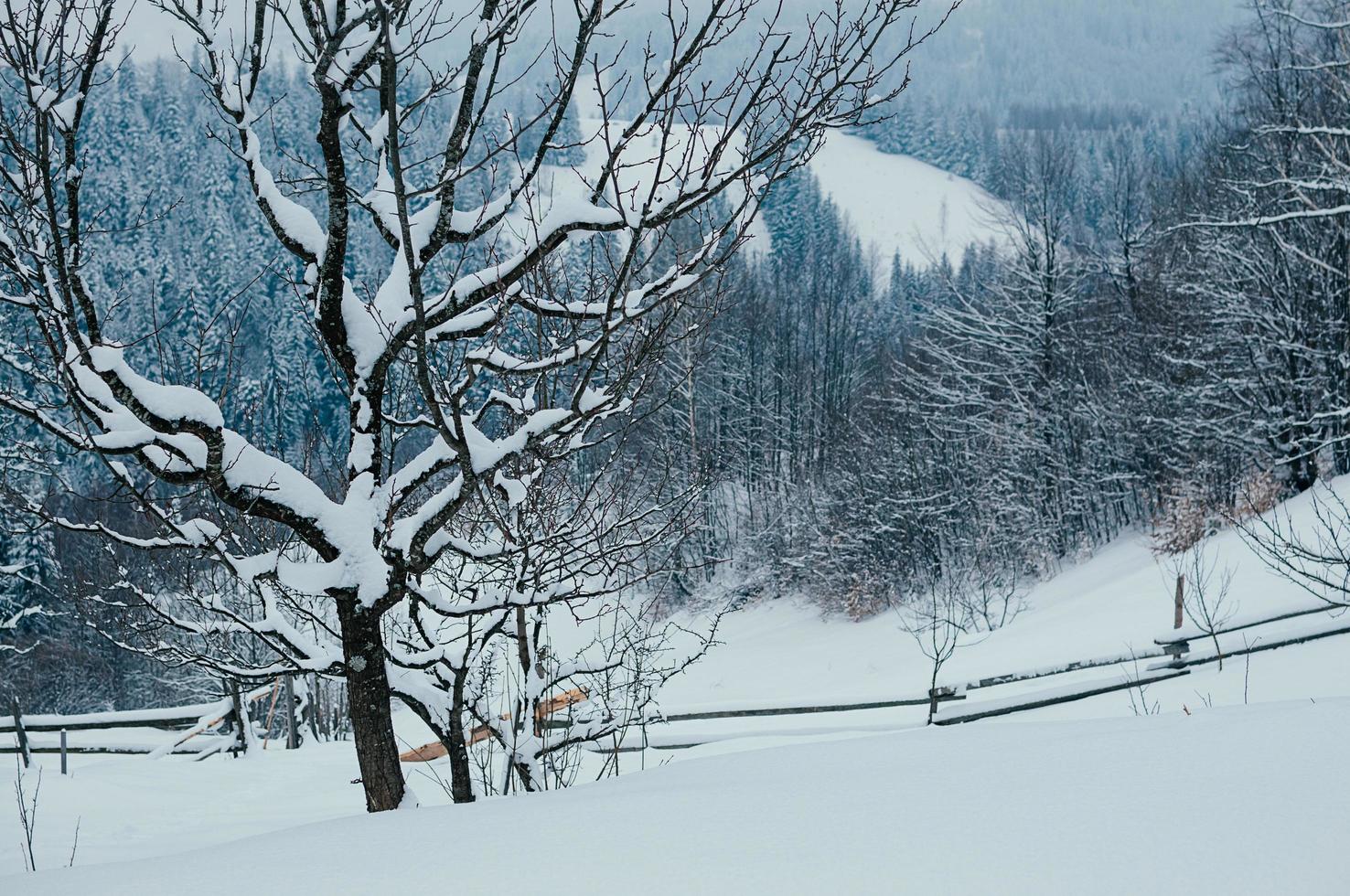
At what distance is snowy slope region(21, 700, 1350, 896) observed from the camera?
8.57ft

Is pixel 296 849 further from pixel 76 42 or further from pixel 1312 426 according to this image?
pixel 1312 426

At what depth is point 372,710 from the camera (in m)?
4.96

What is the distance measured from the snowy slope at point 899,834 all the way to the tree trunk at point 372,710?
1.14 meters

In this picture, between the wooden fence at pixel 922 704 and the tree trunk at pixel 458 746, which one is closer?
the tree trunk at pixel 458 746

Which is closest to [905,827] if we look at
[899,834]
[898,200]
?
[899,834]

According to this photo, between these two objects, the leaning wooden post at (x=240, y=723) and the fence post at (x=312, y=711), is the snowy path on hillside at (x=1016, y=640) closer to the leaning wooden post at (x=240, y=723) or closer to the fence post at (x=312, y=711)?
the fence post at (x=312, y=711)

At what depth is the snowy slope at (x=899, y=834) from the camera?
2611 millimetres

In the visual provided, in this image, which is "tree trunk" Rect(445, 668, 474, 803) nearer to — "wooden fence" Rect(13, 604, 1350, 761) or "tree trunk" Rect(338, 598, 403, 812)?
"tree trunk" Rect(338, 598, 403, 812)

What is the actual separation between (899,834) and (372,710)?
119 inches

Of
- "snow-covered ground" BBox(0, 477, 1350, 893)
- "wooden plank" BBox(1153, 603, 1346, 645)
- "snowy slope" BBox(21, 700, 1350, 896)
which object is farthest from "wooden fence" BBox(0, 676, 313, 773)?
"wooden plank" BBox(1153, 603, 1346, 645)

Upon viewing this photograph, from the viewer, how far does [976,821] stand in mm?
3000

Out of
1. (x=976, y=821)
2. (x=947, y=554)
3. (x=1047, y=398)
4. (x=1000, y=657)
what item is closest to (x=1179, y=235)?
(x=1047, y=398)

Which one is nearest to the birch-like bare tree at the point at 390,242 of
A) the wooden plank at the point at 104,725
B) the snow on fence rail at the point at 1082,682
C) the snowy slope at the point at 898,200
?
the snow on fence rail at the point at 1082,682

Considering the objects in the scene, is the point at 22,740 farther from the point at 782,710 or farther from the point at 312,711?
the point at 782,710
